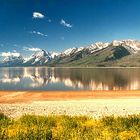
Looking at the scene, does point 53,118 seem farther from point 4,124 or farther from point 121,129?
point 121,129

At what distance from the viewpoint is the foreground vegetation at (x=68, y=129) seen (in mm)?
13596

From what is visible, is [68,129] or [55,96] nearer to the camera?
[68,129]

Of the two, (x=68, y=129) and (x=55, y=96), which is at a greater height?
(x=68, y=129)

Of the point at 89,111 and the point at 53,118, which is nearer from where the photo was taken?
the point at 53,118

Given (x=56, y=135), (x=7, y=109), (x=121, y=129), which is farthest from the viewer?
(x=7, y=109)

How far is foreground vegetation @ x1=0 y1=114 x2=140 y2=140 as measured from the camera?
1360 centimetres

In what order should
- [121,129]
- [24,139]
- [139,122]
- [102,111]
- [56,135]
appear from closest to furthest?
[24,139], [56,135], [121,129], [139,122], [102,111]

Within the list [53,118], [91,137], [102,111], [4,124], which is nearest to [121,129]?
[91,137]

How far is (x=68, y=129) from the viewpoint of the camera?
647 inches

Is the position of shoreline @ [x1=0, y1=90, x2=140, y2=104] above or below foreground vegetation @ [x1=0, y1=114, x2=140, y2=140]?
below

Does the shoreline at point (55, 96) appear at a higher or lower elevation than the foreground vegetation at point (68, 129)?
lower

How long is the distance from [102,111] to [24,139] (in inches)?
901

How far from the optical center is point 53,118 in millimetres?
20859

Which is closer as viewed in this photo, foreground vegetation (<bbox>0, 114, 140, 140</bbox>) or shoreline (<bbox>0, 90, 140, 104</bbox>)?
foreground vegetation (<bbox>0, 114, 140, 140</bbox>)
